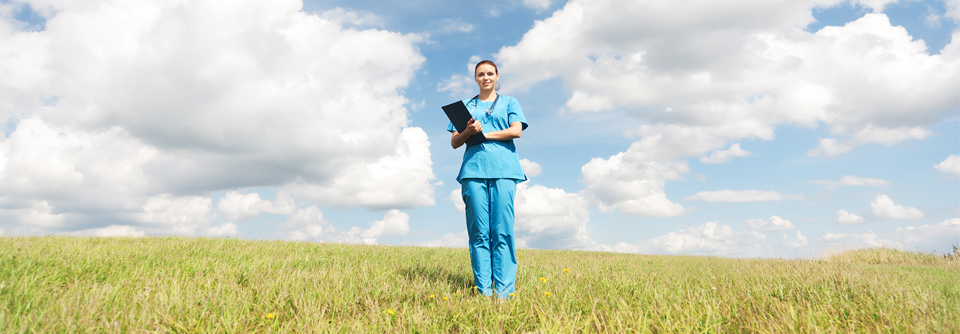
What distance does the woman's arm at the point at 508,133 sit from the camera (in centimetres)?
443

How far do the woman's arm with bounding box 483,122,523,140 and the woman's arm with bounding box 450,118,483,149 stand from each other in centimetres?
12

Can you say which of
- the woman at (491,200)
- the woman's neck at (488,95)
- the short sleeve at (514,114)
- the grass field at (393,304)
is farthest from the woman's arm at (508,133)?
the grass field at (393,304)

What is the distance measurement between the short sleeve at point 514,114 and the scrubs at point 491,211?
0.94ft

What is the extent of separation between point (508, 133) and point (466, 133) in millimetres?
416

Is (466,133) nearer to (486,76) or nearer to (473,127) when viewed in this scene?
(473,127)

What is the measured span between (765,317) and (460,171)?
2838 mm

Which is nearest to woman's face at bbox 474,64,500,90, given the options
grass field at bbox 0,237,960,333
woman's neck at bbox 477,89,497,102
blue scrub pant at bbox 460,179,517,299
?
woman's neck at bbox 477,89,497,102

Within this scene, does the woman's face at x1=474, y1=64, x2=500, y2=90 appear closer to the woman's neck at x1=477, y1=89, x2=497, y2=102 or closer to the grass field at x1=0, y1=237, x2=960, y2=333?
the woman's neck at x1=477, y1=89, x2=497, y2=102

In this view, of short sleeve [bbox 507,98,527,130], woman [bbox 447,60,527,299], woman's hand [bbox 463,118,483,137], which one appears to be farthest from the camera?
short sleeve [bbox 507,98,527,130]

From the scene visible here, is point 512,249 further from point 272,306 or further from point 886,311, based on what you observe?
point 886,311

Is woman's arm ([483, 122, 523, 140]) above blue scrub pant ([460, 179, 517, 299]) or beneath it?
above

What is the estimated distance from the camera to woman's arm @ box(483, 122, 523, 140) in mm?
4434

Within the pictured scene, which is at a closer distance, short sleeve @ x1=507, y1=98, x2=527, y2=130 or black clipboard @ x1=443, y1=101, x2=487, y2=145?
black clipboard @ x1=443, y1=101, x2=487, y2=145

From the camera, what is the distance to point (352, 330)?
3.21 metres
